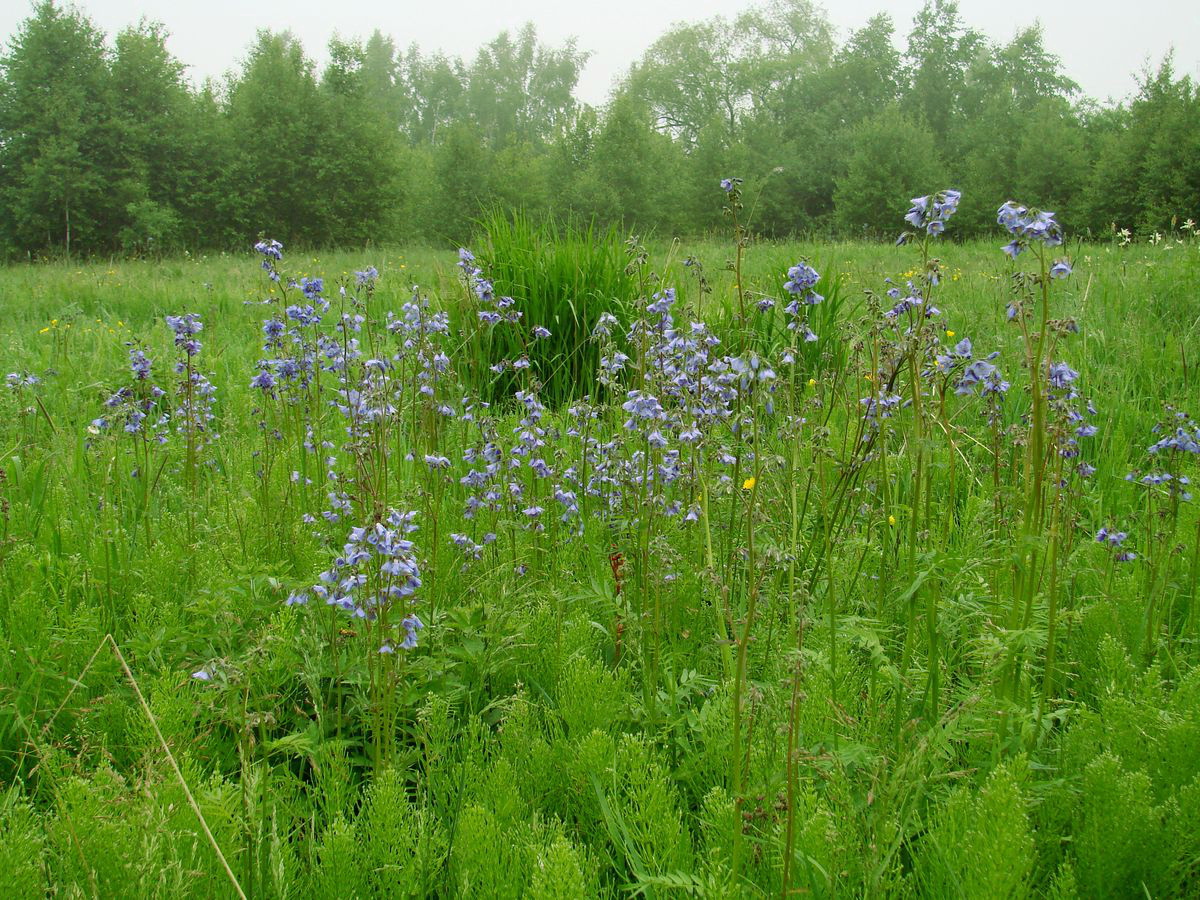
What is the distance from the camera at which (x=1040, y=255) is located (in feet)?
5.57

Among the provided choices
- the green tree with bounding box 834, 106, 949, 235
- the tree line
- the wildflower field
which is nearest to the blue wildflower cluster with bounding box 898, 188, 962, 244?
the wildflower field

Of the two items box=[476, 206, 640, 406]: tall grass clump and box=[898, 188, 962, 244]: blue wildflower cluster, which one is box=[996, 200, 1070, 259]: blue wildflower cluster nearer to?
box=[898, 188, 962, 244]: blue wildflower cluster

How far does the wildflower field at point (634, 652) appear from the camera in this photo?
1.55 meters

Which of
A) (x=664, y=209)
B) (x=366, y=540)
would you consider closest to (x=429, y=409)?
(x=366, y=540)

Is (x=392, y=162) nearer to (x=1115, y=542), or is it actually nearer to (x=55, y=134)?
(x=55, y=134)

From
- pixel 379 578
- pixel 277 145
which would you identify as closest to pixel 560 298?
pixel 379 578

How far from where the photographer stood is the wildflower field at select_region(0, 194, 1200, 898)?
60.9 inches

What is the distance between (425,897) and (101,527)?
7.45 ft

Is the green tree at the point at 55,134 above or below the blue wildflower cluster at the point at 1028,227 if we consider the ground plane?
above

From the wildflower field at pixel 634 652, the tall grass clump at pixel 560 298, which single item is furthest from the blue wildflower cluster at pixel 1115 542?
the tall grass clump at pixel 560 298

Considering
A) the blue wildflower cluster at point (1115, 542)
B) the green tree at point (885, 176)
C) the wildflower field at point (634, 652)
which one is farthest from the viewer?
the green tree at point (885, 176)

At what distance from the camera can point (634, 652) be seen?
90.0 inches

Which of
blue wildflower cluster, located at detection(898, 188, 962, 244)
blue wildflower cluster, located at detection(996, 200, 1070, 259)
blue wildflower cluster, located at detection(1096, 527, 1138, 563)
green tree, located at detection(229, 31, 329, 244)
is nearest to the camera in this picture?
blue wildflower cluster, located at detection(996, 200, 1070, 259)

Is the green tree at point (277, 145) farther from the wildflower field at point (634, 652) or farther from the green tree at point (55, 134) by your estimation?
the wildflower field at point (634, 652)
